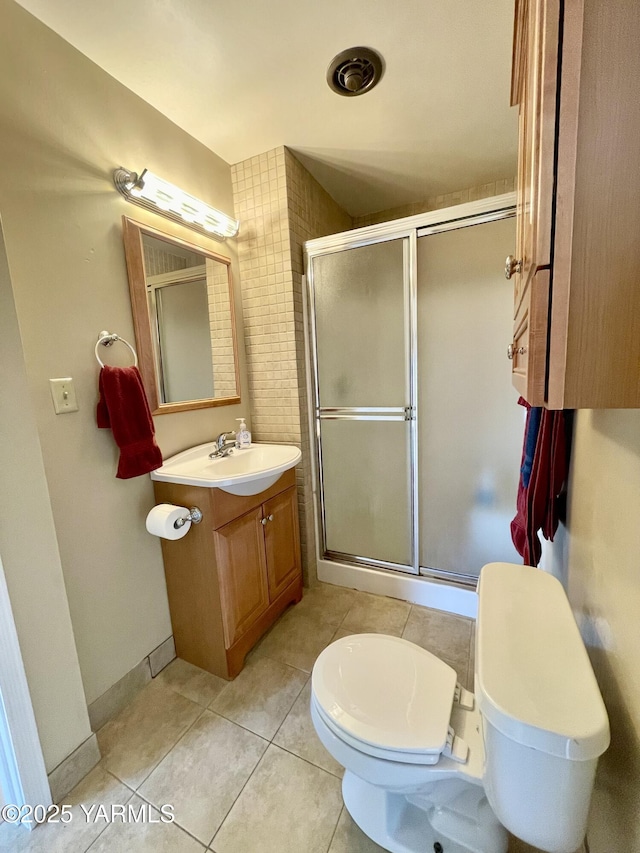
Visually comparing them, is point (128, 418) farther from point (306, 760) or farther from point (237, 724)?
point (306, 760)

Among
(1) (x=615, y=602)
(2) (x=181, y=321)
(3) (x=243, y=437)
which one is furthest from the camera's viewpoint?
(3) (x=243, y=437)

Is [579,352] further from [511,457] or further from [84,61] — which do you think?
[84,61]

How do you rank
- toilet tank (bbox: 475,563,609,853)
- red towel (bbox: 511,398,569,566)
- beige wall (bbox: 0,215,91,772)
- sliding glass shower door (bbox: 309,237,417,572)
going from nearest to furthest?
toilet tank (bbox: 475,563,609,853) < beige wall (bbox: 0,215,91,772) < red towel (bbox: 511,398,569,566) < sliding glass shower door (bbox: 309,237,417,572)

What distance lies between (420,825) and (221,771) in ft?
2.14

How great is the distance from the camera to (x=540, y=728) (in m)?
0.57

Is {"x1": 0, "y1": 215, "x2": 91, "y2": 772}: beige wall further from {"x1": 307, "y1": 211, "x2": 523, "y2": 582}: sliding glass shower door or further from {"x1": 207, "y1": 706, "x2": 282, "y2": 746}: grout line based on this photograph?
{"x1": 307, "y1": 211, "x2": 523, "y2": 582}: sliding glass shower door

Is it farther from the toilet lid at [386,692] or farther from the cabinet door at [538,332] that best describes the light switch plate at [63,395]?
the cabinet door at [538,332]

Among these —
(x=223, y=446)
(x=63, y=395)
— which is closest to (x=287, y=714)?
(x=223, y=446)

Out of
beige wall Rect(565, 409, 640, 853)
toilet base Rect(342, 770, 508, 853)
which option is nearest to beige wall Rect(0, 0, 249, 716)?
toilet base Rect(342, 770, 508, 853)

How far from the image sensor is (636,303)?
39 cm

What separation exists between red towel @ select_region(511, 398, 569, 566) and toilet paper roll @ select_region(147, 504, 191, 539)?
126 centimetres

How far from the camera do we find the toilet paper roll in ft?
4.37

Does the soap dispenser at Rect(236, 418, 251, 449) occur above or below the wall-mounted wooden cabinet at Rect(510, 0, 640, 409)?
below

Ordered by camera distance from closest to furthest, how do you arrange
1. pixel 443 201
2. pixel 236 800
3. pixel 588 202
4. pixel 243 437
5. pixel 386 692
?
1. pixel 588 202
2. pixel 386 692
3. pixel 236 800
4. pixel 243 437
5. pixel 443 201
